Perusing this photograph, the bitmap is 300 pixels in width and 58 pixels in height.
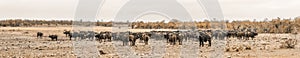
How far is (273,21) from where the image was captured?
72188 mm

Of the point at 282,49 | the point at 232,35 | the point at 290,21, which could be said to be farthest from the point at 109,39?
the point at 290,21

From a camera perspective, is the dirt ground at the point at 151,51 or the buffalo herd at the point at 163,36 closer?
the dirt ground at the point at 151,51

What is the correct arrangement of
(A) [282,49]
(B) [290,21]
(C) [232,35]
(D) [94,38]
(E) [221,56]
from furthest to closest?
(B) [290,21] → (C) [232,35] → (D) [94,38] → (A) [282,49] → (E) [221,56]

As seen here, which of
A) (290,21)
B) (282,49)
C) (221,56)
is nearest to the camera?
(221,56)

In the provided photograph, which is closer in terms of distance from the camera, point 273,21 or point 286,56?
point 286,56

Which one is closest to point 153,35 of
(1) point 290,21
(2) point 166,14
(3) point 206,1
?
(2) point 166,14

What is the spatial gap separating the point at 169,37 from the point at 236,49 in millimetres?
9767

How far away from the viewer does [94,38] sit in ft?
139

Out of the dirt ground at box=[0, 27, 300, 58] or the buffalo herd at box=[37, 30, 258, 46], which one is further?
the buffalo herd at box=[37, 30, 258, 46]

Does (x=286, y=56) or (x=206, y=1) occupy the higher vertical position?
(x=206, y=1)

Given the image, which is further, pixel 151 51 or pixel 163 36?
pixel 163 36

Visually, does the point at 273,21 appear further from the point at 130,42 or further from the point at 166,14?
the point at 130,42

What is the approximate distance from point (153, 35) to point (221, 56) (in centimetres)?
1970

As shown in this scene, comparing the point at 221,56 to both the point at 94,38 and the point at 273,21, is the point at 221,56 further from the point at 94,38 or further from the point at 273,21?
the point at 273,21
